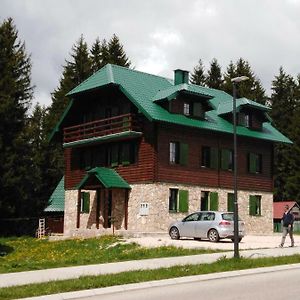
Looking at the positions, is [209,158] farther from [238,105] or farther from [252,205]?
[252,205]

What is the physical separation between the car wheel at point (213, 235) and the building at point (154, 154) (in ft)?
24.1

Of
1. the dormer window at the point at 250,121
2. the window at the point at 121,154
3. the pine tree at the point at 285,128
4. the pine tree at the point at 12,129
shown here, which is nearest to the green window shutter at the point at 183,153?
the window at the point at 121,154

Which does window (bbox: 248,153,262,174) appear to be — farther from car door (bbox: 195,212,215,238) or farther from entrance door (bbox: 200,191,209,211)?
car door (bbox: 195,212,215,238)

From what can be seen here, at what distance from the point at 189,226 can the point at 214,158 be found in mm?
10610

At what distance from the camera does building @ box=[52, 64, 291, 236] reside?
35.1 meters

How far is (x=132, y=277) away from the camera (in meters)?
13.8

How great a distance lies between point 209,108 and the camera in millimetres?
38500

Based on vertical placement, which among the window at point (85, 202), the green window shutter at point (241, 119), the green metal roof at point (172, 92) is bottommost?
the window at point (85, 202)

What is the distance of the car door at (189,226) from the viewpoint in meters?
28.3

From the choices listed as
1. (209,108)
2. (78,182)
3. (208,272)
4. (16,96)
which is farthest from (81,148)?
(208,272)

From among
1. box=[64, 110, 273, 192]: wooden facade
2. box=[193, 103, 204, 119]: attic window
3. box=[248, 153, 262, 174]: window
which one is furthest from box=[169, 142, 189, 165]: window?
box=[248, 153, 262, 174]: window

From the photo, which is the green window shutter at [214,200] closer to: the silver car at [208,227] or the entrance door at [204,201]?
the entrance door at [204,201]

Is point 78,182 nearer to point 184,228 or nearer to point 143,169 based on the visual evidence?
point 143,169

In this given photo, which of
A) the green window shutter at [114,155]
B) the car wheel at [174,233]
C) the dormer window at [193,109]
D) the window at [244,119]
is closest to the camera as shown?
the car wheel at [174,233]
